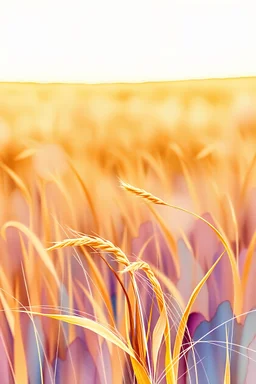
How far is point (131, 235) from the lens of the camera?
66 centimetres

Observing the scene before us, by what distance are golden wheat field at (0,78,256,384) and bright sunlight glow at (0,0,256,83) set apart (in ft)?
0.11

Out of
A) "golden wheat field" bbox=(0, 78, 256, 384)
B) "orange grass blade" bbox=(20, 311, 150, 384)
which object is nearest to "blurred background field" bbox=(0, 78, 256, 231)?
"golden wheat field" bbox=(0, 78, 256, 384)

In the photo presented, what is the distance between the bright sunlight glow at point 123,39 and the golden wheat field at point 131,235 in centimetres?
3

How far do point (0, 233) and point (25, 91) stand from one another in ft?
0.75

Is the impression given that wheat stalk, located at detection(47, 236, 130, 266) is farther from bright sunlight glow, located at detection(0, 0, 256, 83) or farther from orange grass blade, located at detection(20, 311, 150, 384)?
bright sunlight glow, located at detection(0, 0, 256, 83)

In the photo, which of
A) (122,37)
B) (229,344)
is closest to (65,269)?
(229,344)

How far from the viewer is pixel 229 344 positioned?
661mm

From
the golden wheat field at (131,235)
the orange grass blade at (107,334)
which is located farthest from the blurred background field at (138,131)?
the orange grass blade at (107,334)

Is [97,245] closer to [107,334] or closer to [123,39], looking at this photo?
[107,334]

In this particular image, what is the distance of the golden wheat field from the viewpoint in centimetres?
66

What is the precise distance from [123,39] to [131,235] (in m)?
0.32

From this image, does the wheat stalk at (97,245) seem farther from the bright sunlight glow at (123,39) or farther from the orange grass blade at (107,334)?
the bright sunlight glow at (123,39)

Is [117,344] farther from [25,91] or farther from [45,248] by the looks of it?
[25,91]

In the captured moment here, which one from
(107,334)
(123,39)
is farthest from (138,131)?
(107,334)
